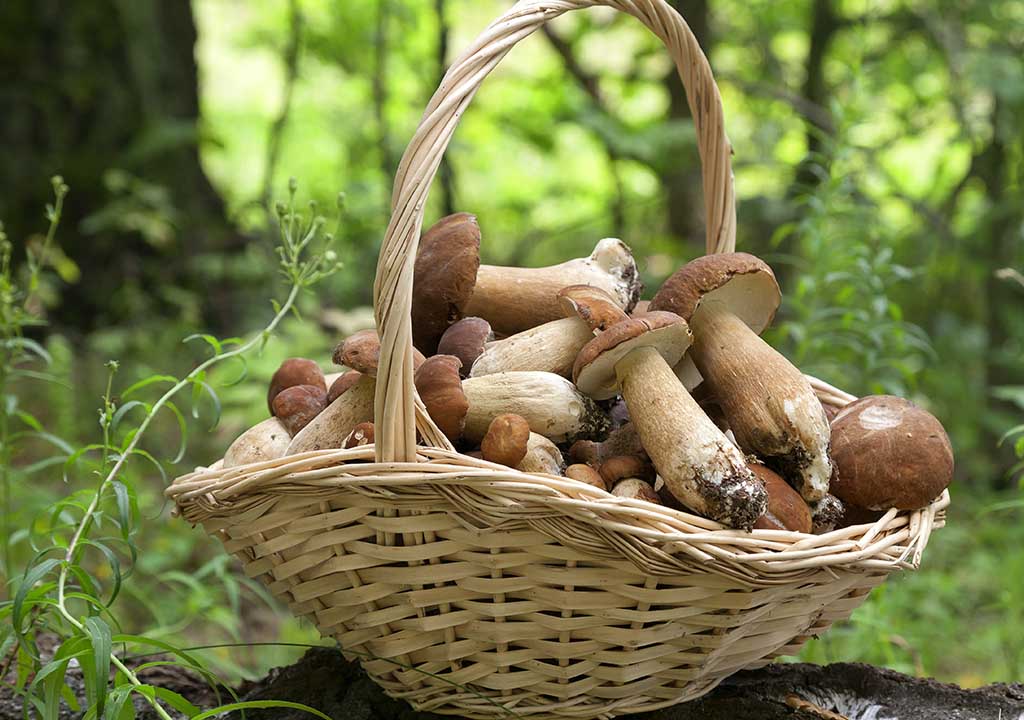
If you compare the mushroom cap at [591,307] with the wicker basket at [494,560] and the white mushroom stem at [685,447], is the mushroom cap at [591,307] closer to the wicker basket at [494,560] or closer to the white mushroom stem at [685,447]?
the white mushroom stem at [685,447]

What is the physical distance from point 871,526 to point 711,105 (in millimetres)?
816

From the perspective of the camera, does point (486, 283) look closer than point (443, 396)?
No

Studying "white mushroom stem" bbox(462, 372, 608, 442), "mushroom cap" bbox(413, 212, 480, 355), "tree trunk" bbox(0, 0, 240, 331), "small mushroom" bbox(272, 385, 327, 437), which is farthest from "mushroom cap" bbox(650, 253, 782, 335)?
"tree trunk" bbox(0, 0, 240, 331)

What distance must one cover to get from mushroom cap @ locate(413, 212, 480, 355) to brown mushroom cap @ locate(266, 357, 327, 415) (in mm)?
199

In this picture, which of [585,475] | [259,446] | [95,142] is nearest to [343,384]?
[259,446]

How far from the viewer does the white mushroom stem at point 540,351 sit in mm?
1443

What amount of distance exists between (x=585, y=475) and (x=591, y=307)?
30cm

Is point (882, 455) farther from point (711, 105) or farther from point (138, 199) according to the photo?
point (138, 199)

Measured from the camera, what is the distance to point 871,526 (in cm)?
122

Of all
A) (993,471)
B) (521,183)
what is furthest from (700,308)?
(521,183)

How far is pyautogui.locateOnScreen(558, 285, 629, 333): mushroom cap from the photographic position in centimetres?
140

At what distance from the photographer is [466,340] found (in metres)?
1.51

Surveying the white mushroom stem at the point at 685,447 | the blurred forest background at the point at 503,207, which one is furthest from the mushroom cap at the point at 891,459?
the blurred forest background at the point at 503,207

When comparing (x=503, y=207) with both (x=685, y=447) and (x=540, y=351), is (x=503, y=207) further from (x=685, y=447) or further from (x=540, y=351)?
(x=685, y=447)
